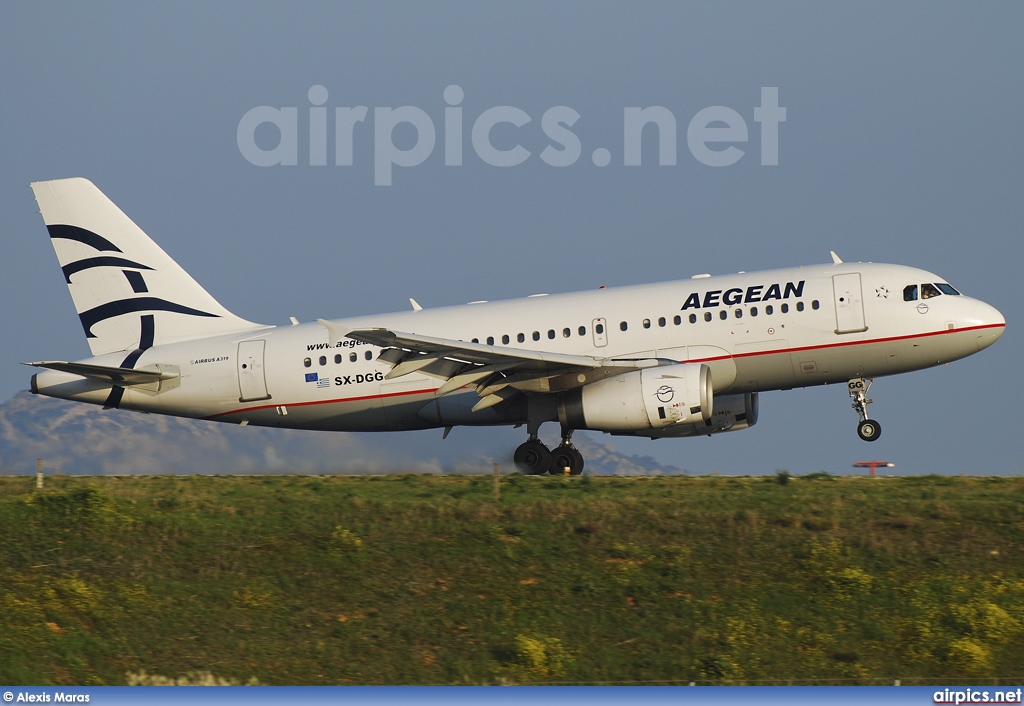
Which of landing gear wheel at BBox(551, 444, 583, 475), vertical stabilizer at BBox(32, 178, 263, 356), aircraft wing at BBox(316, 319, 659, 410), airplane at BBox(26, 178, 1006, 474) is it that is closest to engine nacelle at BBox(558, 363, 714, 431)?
airplane at BBox(26, 178, 1006, 474)

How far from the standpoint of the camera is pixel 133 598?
20.4 meters

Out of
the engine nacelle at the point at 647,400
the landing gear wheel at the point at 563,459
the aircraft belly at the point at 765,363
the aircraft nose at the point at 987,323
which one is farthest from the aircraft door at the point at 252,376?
the aircraft nose at the point at 987,323

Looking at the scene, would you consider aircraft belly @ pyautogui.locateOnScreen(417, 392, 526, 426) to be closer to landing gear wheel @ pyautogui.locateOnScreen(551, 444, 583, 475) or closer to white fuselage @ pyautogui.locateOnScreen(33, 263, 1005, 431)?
white fuselage @ pyautogui.locateOnScreen(33, 263, 1005, 431)

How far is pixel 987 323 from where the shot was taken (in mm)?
29062

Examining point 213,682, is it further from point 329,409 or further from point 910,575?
point 329,409

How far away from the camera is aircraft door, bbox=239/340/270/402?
31703 millimetres

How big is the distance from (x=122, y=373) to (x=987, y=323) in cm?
2100

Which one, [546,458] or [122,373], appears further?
[122,373]

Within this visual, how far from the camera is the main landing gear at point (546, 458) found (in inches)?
1184

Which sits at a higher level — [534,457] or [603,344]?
[603,344]

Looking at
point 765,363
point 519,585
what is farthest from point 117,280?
point 519,585

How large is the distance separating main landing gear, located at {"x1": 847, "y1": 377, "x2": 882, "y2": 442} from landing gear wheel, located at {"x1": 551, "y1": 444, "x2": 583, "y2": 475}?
264 inches

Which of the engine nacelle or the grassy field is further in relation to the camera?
the engine nacelle

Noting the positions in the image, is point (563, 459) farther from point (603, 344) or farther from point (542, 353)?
point (542, 353)
